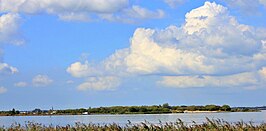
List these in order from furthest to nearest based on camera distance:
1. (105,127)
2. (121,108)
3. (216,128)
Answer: (121,108)
(105,127)
(216,128)

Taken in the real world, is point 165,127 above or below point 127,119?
below

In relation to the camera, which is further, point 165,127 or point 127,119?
point 127,119

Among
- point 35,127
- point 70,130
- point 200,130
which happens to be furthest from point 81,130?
point 200,130

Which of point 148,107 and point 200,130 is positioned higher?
point 148,107

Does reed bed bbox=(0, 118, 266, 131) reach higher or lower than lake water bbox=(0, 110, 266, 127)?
lower

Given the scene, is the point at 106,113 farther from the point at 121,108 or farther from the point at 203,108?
the point at 203,108

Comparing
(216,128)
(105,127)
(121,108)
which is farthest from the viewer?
(121,108)

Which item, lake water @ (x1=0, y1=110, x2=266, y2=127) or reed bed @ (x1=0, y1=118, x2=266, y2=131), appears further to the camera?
lake water @ (x1=0, y1=110, x2=266, y2=127)

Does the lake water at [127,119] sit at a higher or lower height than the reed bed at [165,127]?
higher

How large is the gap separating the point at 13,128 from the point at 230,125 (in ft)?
31.9

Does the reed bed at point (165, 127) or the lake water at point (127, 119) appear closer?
the reed bed at point (165, 127)

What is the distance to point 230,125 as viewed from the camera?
23250 millimetres

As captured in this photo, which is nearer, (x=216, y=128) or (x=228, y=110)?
(x=216, y=128)

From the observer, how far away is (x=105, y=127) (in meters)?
24.5
